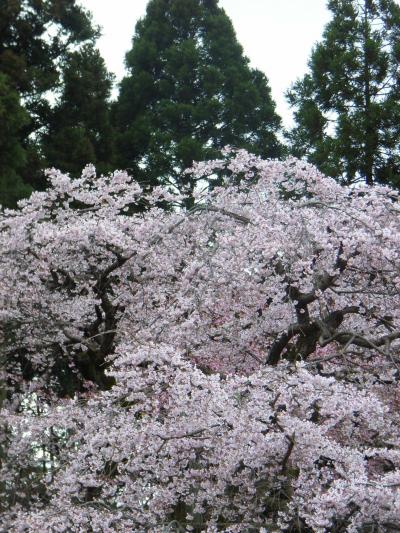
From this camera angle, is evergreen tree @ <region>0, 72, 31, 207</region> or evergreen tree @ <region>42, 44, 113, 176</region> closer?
evergreen tree @ <region>0, 72, 31, 207</region>

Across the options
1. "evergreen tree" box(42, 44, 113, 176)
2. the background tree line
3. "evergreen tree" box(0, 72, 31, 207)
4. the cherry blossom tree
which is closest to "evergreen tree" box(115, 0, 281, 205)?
the background tree line

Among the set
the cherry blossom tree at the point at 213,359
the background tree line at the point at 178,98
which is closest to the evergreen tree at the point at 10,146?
the background tree line at the point at 178,98

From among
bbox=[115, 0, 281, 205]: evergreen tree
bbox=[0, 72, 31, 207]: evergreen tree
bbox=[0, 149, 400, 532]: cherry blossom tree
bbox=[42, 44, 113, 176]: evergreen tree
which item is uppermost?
bbox=[115, 0, 281, 205]: evergreen tree

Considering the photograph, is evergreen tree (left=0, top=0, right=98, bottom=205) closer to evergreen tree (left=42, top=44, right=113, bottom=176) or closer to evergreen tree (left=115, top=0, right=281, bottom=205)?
evergreen tree (left=42, top=44, right=113, bottom=176)

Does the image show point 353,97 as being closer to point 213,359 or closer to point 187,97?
point 187,97

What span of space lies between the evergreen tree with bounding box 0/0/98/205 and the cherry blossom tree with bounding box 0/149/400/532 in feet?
16.8

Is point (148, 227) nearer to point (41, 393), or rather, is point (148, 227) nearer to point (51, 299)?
point (51, 299)

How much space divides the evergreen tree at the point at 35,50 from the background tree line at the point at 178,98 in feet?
0.06

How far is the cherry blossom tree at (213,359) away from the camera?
4586 mm

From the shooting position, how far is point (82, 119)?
13734 mm

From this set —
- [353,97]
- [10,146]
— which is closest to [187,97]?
[353,97]

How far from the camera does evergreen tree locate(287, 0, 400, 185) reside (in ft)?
46.5

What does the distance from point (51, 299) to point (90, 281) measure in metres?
0.47

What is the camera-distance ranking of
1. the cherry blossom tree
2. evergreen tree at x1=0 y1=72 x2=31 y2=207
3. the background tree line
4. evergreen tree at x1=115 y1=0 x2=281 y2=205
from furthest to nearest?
evergreen tree at x1=115 y1=0 x2=281 y2=205 < the background tree line < evergreen tree at x1=0 y1=72 x2=31 y2=207 < the cherry blossom tree
